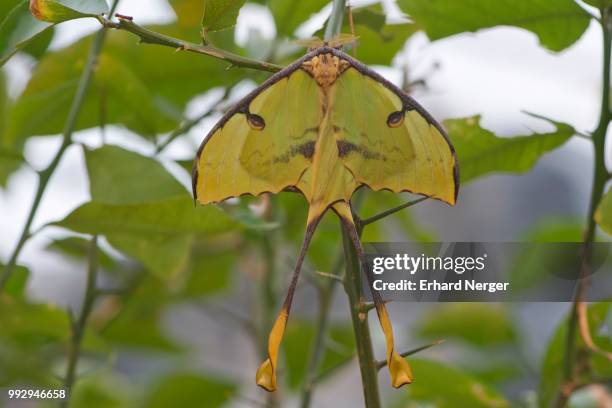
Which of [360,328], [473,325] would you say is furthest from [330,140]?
[473,325]

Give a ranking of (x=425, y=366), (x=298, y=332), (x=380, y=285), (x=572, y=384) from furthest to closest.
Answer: (x=298, y=332)
(x=425, y=366)
(x=572, y=384)
(x=380, y=285)

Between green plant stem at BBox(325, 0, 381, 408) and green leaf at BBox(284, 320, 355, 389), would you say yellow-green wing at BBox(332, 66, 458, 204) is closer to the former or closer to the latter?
green plant stem at BBox(325, 0, 381, 408)

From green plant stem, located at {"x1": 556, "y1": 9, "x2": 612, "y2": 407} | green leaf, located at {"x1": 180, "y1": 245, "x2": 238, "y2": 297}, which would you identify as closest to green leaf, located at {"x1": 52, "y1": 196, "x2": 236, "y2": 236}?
green plant stem, located at {"x1": 556, "y1": 9, "x2": 612, "y2": 407}

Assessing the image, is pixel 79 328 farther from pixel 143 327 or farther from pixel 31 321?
pixel 143 327

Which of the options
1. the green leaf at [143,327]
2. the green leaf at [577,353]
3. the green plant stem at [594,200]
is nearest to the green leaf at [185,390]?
the green leaf at [143,327]

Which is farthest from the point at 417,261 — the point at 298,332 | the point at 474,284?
the point at 298,332

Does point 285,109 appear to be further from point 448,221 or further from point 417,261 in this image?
point 448,221

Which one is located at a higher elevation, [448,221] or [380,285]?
[448,221]

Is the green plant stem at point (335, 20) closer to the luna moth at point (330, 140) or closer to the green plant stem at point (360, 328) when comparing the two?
the luna moth at point (330, 140)
